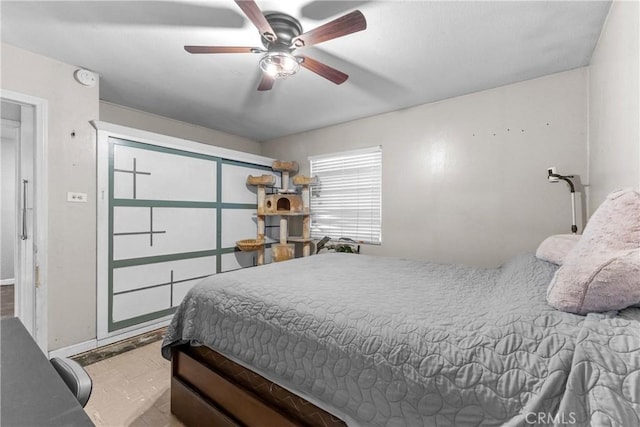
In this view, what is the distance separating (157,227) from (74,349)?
→ 122 centimetres

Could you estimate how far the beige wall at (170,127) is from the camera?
10.0ft

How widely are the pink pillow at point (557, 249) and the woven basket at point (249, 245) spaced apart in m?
2.92

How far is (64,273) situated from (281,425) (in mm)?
2340

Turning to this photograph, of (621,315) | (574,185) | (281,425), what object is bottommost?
(281,425)

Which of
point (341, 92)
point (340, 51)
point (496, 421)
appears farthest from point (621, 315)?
point (341, 92)

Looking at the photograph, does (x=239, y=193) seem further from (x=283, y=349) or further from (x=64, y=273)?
(x=283, y=349)

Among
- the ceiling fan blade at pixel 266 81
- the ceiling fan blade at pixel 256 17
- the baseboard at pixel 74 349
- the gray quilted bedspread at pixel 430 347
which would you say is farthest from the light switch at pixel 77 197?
the ceiling fan blade at pixel 256 17

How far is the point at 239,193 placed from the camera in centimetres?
371

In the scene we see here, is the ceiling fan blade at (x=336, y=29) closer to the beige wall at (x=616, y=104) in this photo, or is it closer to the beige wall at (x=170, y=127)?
the beige wall at (x=616, y=104)

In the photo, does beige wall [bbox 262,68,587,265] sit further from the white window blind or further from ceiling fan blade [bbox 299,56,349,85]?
ceiling fan blade [bbox 299,56,349,85]

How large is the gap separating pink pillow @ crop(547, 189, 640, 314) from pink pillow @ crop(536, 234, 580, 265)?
538 mm

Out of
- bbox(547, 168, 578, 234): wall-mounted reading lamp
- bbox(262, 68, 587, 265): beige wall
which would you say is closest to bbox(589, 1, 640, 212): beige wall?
bbox(547, 168, 578, 234): wall-mounted reading lamp

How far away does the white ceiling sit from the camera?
1662 mm

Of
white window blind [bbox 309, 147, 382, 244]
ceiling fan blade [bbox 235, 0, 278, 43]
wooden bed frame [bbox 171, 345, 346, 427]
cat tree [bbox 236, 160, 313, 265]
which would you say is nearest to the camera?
wooden bed frame [bbox 171, 345, 346, 427]
